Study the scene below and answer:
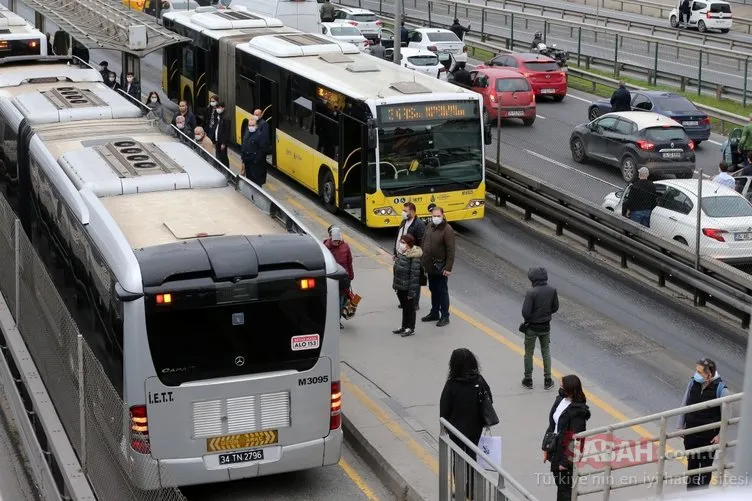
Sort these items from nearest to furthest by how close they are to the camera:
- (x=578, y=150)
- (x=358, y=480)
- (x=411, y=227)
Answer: (x=358, y=480) < (x=411, y=227) < (x=578, y=150)

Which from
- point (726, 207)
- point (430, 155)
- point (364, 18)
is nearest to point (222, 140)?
point (430, 155)

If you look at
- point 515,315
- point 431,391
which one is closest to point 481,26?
point 515,315

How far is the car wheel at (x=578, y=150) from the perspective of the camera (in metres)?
29.4

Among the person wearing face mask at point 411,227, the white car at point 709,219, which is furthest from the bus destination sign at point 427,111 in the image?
the person wearing face mask at point 411,227

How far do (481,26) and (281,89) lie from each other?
29.9 metres

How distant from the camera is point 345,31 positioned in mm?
46156

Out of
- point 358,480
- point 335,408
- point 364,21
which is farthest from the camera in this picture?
point 364,21

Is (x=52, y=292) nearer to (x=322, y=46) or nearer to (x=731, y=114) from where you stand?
(x=322, y=46)

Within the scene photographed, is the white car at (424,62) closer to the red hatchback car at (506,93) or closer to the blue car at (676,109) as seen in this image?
A: the red hatchback car at (506,93)

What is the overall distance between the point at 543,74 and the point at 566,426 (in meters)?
29.2

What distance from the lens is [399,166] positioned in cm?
2195

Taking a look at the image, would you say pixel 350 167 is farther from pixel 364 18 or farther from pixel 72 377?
pixel 364 18

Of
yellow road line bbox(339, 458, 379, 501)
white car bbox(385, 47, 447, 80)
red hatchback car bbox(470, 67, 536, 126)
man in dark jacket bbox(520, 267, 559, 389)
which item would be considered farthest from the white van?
yellow road line bbox(339, 458, 379, 501)

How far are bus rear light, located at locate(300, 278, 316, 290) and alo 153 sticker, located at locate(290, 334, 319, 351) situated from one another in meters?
0.42
